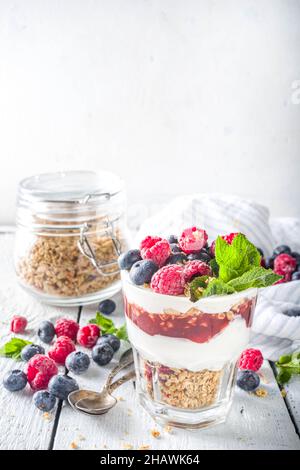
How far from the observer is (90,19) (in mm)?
2154

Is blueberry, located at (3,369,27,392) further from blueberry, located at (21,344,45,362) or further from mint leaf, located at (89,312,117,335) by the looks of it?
mint leaf, located at (89,312,117,335)

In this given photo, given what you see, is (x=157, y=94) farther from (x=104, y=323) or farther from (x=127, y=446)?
(x=127, y=446)

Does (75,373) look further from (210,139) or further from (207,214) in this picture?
(210,139)

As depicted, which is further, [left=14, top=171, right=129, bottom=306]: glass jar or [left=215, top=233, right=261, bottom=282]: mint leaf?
[left=14, top=171, right=129, bottom=306]: glass jar

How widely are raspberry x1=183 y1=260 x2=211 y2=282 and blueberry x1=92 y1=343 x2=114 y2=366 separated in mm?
371

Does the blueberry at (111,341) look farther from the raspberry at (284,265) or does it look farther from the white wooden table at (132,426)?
the raspberry at (284,265)

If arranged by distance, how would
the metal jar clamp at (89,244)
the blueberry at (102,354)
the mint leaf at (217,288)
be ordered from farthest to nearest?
the metal jar clamp at (89,244), the blueberry at (102,354), the mint leaf at (217,288)

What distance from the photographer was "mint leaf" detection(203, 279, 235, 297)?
1.01 metres

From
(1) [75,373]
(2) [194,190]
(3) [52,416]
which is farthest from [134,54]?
(3) [52,416]

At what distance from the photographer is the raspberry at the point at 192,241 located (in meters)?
1.11

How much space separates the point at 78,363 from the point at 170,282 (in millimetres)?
367

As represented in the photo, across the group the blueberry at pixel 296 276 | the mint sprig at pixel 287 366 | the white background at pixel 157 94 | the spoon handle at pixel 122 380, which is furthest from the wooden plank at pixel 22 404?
the white background at pixel 157 94

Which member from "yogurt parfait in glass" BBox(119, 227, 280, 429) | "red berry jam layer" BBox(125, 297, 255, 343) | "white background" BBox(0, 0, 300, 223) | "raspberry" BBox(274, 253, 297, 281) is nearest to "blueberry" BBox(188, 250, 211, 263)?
"yogurt parfait in glass" BBox(119, 227, 280, 429)

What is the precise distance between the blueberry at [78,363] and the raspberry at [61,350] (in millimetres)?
44
